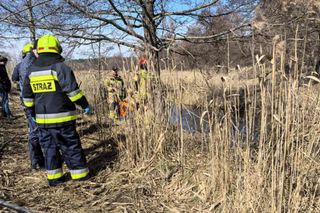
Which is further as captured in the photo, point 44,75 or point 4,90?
point 4,90

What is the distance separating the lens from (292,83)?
2.40 meters

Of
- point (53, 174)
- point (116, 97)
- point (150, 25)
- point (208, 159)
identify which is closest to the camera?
point (208, 159)

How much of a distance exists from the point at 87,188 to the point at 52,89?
1145 mm

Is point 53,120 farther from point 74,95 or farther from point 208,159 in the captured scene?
point 208,159

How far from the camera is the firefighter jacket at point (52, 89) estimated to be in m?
3.39

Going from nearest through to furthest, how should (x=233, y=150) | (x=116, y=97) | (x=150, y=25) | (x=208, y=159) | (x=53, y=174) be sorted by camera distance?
(x=233, y=150) < (x=208, y=159) < (x=53, y=174) < (x=116, y=97) < (x=150, y=25)

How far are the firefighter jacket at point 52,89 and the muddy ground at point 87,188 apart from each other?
73 cm

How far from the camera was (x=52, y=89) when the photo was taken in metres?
3.44

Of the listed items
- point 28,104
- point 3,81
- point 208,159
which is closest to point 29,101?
point 28,104

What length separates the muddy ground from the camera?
9.99 feet

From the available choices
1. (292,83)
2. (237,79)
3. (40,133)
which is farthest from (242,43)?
(40,133)

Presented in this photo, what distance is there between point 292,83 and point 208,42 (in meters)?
3.61

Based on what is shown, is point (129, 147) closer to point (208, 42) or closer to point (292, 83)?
point (292, 83)

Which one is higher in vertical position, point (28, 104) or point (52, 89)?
point (52, 89)
